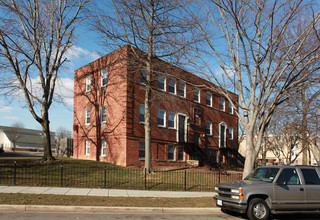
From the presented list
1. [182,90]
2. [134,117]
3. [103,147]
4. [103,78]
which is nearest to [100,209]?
[134,117]

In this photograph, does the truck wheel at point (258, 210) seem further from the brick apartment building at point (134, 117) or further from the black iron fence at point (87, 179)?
the brick apartment building at point (134, 117)

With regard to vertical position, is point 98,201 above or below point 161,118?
below

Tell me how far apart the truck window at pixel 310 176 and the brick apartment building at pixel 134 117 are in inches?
358

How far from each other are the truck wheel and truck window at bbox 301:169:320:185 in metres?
1.75

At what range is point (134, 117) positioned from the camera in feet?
72.7

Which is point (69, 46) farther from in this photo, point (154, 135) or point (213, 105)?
point (213, 105)

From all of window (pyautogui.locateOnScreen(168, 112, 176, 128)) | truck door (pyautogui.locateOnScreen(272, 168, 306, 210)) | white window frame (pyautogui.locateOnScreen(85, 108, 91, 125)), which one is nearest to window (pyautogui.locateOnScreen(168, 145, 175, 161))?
window (pyautogui.locateOnScreen(168, 112, 176, 128))

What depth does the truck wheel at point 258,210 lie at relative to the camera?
341 inches

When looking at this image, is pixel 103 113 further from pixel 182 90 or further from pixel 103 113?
pixel 182 90

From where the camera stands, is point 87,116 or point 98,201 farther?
point 87,116

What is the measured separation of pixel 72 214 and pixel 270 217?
253 inches

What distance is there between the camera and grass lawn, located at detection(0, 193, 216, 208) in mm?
9688

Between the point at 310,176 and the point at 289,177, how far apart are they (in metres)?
0.75

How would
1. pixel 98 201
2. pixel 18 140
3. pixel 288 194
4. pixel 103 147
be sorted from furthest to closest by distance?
pixel 18 140
pixel 103 147
pixel 98 201
pixel 288 194
